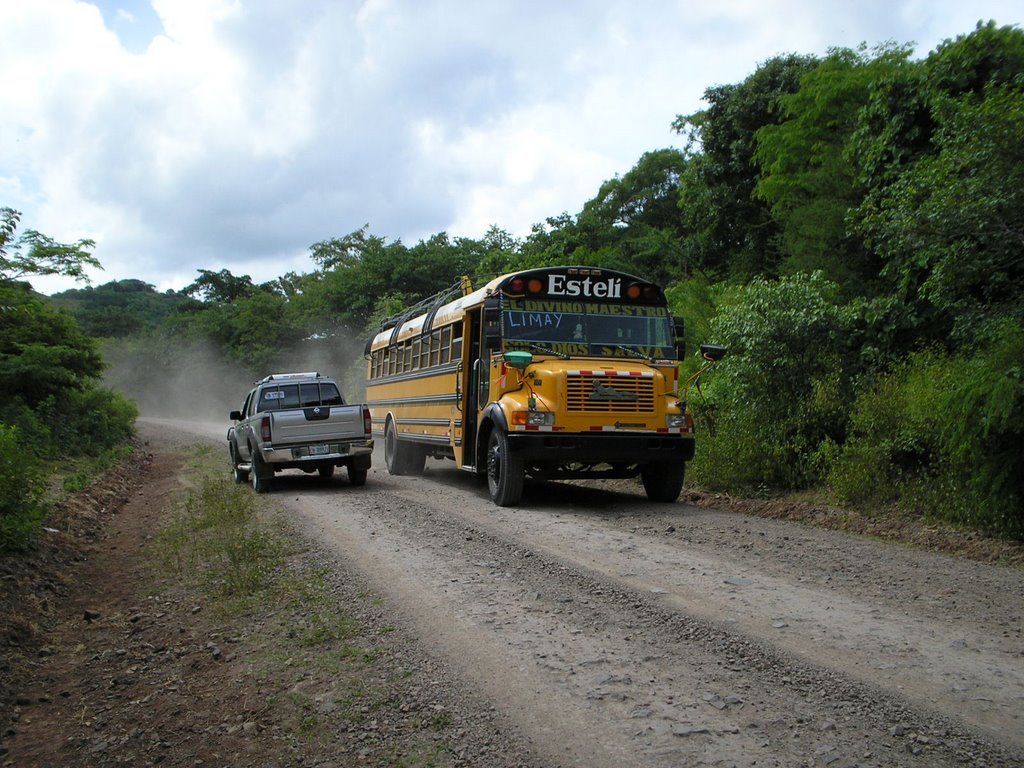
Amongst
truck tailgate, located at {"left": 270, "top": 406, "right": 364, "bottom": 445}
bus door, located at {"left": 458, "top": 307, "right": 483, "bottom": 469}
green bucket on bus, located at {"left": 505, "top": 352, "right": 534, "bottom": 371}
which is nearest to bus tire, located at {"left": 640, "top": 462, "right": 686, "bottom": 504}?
green bucket on bus, located at {"left": 505, "top": 352, "right": 534, "bottom": 371}

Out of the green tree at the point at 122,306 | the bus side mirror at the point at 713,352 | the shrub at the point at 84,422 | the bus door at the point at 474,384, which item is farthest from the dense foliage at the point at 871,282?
the green tree at the point at 122,306

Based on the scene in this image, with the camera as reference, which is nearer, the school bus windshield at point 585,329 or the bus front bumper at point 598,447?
the bus front bumper at point 598,447

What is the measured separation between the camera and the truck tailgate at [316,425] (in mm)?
14648

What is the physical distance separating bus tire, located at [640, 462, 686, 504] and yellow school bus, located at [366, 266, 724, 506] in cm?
2

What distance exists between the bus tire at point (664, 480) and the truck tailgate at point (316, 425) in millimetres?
5126

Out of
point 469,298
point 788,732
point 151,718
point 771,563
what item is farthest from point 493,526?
point 788,732

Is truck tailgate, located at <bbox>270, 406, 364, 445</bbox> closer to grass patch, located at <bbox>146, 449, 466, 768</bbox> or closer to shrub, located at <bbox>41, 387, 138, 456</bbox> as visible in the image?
grass patch, located at <bbox>146, 449, 466, 768</bbox>

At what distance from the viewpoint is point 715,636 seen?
5.83 meters

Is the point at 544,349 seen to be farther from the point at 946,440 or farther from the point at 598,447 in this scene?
the point at 946,440

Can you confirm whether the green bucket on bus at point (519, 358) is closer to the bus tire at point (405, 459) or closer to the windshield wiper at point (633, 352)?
the windshield wiper at point (633, 352)

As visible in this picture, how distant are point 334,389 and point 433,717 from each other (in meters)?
12.5

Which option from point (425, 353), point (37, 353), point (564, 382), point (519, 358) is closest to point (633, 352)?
point (564, 382)

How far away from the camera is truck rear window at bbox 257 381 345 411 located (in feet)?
53.0

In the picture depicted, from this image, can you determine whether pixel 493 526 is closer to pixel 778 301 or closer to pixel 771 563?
pixel 771 563
